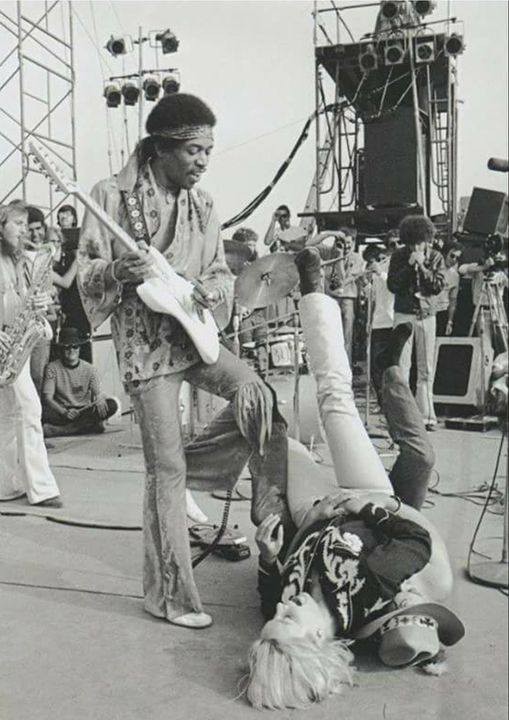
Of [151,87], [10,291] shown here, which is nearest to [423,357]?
[151,87]

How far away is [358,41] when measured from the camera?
2.30m

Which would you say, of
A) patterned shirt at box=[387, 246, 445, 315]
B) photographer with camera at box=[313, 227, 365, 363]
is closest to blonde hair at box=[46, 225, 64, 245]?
photographer with camera at box=[313, 227, 365, 363]

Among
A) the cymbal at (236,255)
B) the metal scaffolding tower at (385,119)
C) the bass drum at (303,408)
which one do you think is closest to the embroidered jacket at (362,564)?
the metal scaffolding tower at (385,119)

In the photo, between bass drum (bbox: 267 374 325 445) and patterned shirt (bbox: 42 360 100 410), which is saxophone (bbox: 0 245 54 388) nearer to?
bass drum (bbox: 267 374 325 445)

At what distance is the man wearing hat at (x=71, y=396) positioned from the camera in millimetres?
6504

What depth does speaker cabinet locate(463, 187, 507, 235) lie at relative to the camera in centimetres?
136

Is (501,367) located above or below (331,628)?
above

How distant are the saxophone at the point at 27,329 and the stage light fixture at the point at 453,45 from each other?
8.86ft

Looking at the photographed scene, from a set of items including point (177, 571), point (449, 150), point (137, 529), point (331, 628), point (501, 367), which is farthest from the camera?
point (137, 529)

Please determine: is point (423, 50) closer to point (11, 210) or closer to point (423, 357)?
point (423, 357)

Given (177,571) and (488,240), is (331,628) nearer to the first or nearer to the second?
(177,571)

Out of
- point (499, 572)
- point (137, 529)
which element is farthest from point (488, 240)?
point (137, 529)

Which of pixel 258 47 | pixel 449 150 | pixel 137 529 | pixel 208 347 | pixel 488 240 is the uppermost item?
pixel 258 47

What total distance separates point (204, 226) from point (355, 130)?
0.62 meters
